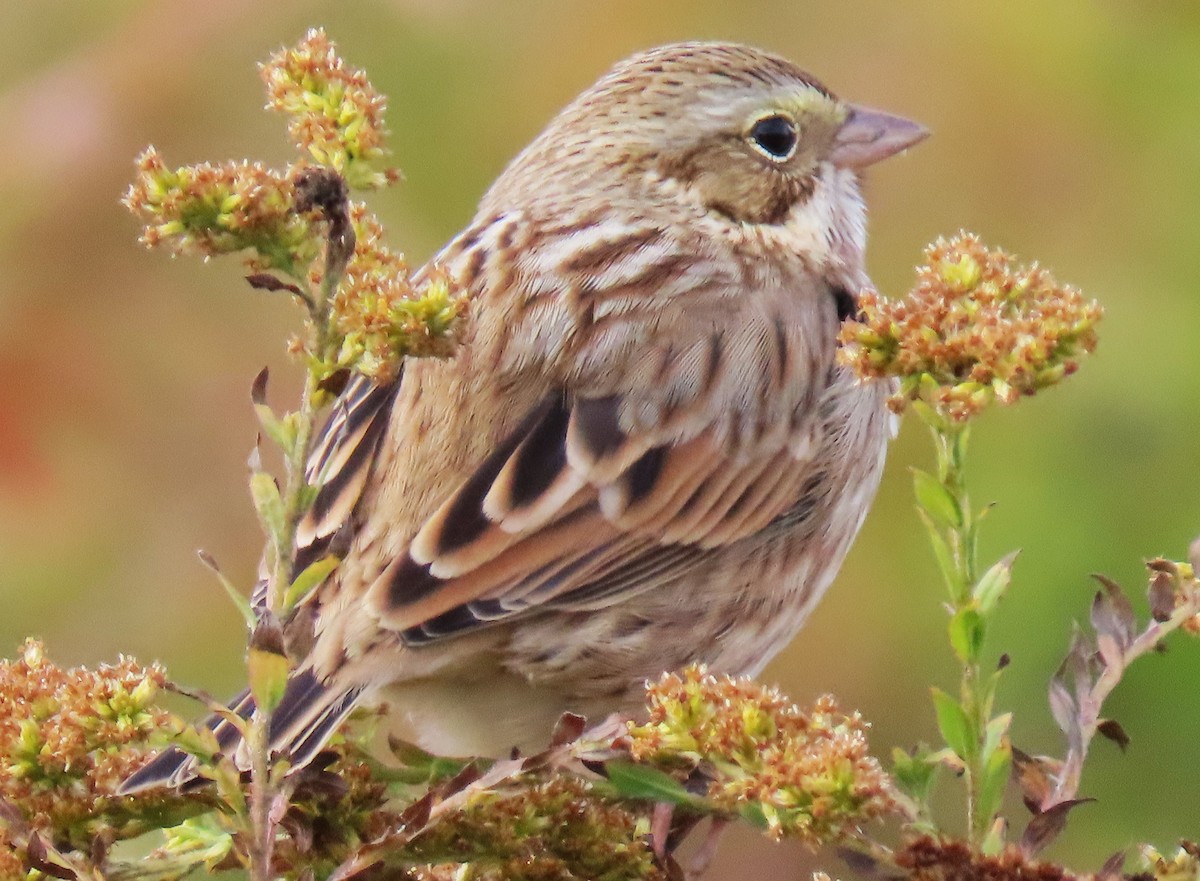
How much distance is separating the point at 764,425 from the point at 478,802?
1.69 m

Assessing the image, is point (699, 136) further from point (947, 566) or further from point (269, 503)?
point (269, 503)

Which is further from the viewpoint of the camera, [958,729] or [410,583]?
[410,583]

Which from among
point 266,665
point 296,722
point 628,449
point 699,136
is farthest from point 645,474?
point 266,665

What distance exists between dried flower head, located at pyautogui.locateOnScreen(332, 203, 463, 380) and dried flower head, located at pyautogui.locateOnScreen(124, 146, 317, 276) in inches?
2.1

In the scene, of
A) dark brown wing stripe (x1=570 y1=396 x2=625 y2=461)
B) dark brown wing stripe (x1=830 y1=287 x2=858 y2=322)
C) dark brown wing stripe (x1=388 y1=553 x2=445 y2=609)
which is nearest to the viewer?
dark brown wing stripe (x1=388 y1=553 x2=445 y2=609)

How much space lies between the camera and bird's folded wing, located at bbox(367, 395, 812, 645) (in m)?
2.59

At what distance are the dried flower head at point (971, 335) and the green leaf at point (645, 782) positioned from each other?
1.16 feet

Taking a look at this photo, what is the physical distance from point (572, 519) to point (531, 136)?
1.52 m

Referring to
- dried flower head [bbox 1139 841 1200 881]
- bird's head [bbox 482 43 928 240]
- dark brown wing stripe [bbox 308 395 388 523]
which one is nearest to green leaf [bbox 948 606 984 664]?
dried flower head [bbox 1139 841 1200 881]

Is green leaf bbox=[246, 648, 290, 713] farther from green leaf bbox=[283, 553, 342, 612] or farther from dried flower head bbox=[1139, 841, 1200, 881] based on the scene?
dried flower head bbox=[1139, 841, 1200, 881]

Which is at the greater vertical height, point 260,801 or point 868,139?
point 868,139

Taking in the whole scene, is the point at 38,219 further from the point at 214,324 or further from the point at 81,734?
the point at 81,734

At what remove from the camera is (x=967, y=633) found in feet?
5.08

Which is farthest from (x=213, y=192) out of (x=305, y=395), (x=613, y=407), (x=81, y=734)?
(x=613, y=407)
